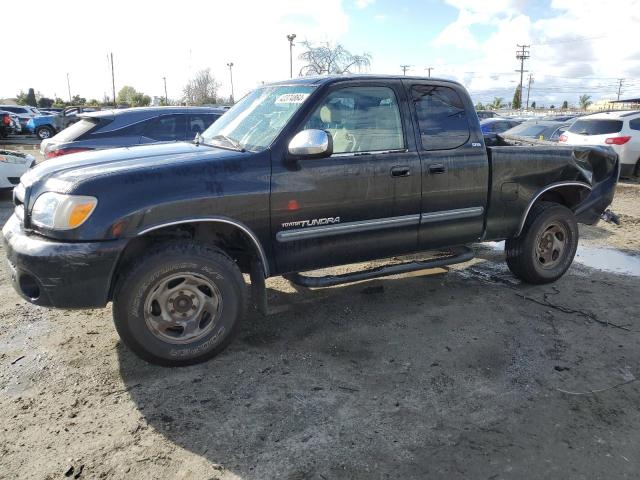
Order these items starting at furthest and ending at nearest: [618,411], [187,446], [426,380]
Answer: [426,380]
[618,411]
[187,446]

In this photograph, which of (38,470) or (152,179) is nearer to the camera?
(38,470)

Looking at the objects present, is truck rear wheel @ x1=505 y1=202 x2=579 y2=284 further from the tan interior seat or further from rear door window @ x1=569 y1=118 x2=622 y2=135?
rear door window @ x1=569 y1=118 x2=622 y2=135

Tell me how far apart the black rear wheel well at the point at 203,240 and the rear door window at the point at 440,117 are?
5.54ft

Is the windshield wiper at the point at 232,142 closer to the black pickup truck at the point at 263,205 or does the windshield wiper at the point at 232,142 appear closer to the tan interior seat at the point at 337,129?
the black pickup truck at the point at 263,205

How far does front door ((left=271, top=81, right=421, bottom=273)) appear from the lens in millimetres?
3779

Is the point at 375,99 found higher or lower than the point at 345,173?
higher

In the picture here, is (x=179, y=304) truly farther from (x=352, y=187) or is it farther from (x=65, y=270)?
(x=352, y=187)

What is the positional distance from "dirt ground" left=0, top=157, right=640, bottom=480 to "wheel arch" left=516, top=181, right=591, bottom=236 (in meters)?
0.90

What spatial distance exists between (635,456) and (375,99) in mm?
2956

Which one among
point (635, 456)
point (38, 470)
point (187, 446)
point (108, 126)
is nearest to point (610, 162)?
point (635, 456)

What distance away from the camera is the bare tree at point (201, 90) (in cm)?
5775

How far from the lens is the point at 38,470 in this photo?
259 centimetres

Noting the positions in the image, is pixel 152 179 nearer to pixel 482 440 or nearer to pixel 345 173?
pixel 345 173

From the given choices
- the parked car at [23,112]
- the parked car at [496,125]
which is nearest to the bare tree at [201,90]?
the parked car at [23,112]
